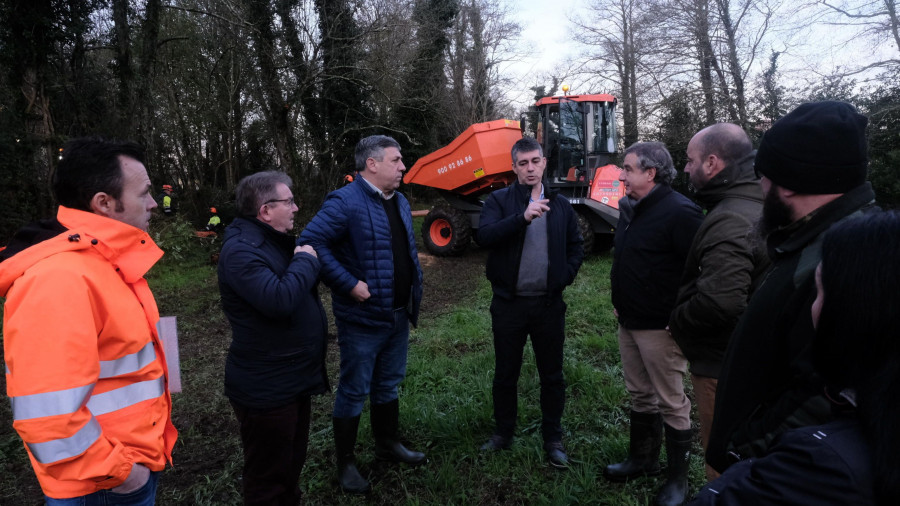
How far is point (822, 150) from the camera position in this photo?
137cm

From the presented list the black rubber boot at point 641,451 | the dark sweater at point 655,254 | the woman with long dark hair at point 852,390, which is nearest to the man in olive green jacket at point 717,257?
the dark sweater at point 655,254

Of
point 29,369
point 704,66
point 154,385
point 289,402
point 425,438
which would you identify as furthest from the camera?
Answer: point 704,66

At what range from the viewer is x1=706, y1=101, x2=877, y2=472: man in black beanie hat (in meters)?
1.20

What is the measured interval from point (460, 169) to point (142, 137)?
6.61 m

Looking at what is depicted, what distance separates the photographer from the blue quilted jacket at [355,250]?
8.93 ft

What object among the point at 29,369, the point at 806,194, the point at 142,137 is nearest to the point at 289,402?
the point at 29,369

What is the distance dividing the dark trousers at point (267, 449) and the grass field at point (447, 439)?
56cm

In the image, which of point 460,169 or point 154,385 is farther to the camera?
point 460,169

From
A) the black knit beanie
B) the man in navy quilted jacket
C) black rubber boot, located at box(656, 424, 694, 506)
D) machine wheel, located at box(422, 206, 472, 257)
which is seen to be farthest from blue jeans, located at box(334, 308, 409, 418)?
machine wheel, located at box(422, 206, 472, 257)

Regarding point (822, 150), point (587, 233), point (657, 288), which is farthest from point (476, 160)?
point (822, 150)

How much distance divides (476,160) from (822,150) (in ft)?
26.8

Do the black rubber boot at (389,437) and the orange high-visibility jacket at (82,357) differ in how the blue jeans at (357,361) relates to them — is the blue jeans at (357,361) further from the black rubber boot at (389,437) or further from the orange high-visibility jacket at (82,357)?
the orange high-visibility jacket at (82,357)

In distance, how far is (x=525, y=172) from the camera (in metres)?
3.10

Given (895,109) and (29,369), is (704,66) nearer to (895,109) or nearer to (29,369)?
(895,109)
